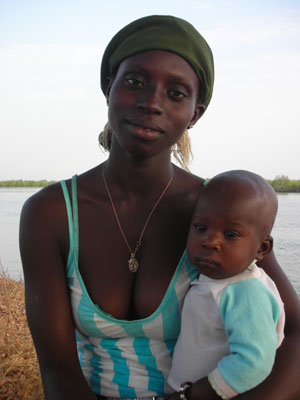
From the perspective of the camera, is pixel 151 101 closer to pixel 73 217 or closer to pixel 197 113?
pixel 197 113

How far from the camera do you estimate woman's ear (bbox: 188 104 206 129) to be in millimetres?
1787

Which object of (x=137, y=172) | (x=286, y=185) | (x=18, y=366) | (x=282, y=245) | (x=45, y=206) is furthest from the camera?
(x=286, y=185)

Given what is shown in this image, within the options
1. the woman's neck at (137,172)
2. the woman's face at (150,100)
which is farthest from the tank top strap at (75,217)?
the woman's face at (150,100)

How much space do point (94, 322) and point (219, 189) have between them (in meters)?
0.63

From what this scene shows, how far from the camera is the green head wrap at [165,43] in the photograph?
60.9 inches

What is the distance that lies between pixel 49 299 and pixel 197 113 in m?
0.90

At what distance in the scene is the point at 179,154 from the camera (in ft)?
6.93

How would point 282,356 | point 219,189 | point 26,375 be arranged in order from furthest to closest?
point 26,375, point 219,189, point 282,356

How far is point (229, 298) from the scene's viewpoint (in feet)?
4.71

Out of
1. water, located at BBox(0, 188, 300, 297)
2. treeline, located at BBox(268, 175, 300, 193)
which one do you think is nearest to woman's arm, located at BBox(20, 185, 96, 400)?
water, located at BBox(0, 188, 300, 297)

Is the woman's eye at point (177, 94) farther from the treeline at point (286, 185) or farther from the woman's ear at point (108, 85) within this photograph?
the treeline at point (286, 185)

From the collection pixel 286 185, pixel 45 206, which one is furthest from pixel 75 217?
pixel 286 185

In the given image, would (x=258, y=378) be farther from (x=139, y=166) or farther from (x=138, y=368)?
→ (x=139, y=166)

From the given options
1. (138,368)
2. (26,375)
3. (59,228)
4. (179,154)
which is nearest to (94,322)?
(138,368)
